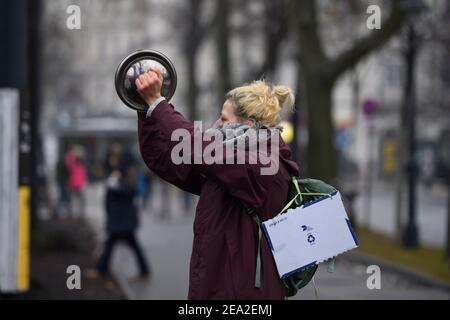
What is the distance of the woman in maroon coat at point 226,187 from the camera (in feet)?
12.1

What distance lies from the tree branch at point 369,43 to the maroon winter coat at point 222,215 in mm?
12500

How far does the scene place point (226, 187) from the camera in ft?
12.2

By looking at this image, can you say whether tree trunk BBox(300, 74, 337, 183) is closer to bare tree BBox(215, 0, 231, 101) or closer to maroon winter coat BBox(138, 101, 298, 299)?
bare tree BBox(215, 0, 231, 101)

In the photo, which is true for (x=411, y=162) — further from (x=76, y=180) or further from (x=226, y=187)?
(x=226, y=187)

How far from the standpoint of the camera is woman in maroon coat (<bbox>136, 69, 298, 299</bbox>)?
3.70 m

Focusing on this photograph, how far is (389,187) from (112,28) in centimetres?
1975

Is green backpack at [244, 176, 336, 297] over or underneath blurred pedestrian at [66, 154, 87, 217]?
over

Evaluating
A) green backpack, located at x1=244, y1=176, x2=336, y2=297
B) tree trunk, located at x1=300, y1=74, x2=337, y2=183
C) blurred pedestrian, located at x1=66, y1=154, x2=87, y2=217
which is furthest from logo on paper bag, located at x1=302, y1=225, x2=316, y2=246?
blurred pedestrian, located at x1=66, y1=154, x2=87, y2=217

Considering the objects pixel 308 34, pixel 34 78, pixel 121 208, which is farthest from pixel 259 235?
pixel 308 34

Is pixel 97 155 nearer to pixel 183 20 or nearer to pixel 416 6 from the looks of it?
pixel 183 20

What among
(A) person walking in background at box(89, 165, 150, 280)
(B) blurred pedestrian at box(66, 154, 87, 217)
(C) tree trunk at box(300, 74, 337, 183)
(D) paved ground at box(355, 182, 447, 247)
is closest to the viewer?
(A) person walking in background at box(89, 165, 150, 280)

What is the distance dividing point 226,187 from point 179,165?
23 cm

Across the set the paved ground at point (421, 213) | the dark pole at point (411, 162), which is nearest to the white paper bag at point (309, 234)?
the dark pole at point (411, 162)
